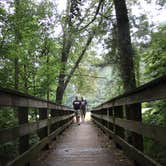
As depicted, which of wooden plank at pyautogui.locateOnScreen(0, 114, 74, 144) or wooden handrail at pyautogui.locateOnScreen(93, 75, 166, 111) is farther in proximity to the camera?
wooden plank at pyautogui.locateOnScreen(0, 114, 74, 144)

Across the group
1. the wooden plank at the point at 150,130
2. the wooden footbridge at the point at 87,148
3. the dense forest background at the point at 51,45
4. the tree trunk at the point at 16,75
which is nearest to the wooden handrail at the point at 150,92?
the wooden footbridge at the point at 87,148

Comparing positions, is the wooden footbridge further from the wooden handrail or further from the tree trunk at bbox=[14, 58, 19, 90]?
the tree trunk at bbox=[14, 58, 19, 90]

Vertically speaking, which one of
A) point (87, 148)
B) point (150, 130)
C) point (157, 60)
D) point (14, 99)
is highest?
point (157, 60)

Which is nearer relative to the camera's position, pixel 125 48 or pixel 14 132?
pixel 14 132

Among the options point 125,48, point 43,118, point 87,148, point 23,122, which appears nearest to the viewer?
point 23,122

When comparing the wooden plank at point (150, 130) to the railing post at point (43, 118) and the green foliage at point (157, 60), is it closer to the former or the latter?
the green foliage at point (157, 60)

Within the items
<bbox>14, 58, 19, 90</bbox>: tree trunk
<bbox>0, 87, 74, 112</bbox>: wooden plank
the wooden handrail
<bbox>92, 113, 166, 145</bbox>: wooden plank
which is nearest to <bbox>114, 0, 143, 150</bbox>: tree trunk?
<bbox>92, 113, 166, 145</bbox>: wooden plank

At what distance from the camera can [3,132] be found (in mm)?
3674

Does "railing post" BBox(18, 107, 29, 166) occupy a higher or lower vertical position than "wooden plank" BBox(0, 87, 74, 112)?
lower

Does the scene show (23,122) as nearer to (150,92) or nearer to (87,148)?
(150,92)

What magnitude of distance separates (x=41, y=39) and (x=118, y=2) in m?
7.13

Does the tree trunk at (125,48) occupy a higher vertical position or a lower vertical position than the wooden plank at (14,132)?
higher

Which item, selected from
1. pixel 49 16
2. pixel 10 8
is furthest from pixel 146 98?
pixel 49 16

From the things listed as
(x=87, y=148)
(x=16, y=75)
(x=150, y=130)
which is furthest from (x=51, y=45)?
(x=150, y=130)
